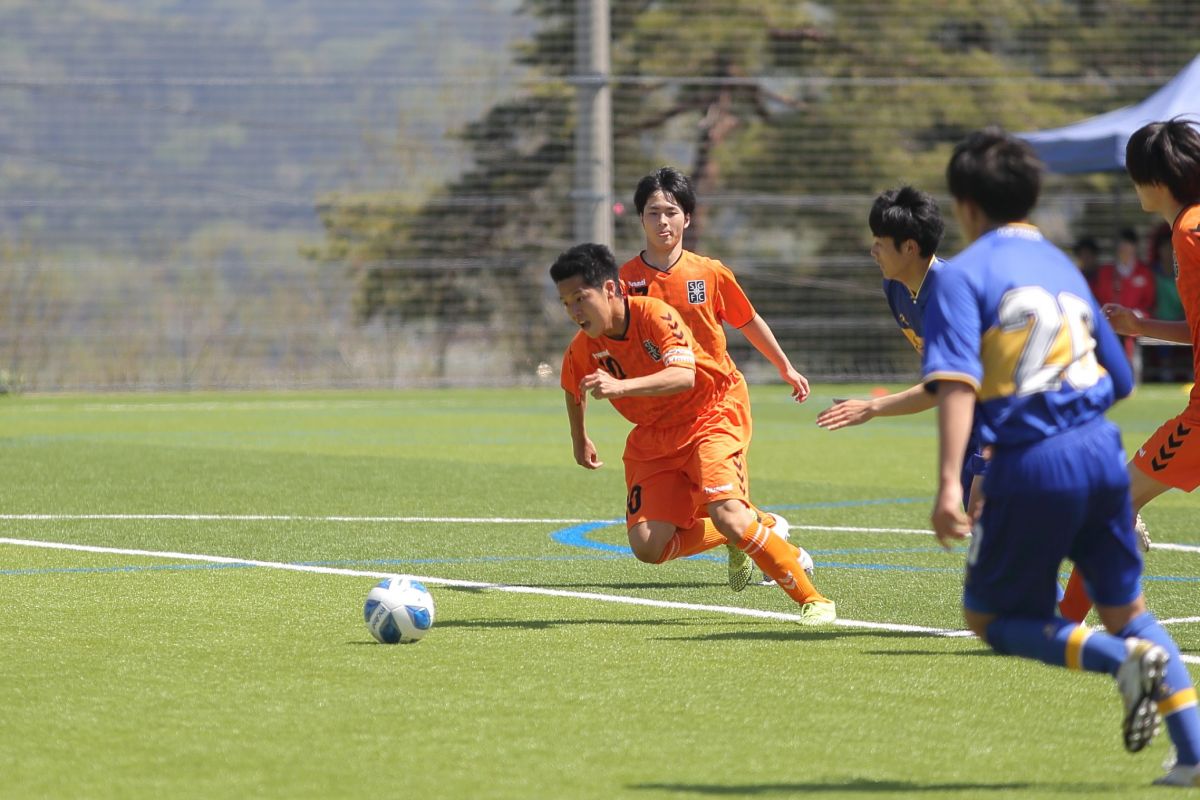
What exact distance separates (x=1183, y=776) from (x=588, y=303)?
320 cm

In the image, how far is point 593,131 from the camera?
2561 centimetres

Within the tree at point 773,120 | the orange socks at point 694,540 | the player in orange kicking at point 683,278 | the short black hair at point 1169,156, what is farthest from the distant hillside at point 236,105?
the short black hair at point 1169,156

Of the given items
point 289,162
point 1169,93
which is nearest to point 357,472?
point 1169,93

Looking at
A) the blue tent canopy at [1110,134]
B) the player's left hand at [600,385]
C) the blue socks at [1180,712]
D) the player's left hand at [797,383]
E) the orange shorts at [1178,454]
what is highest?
the blue tent canopy at [1110,134]

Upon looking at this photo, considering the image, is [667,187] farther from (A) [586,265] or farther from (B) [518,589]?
(B) [518,589]

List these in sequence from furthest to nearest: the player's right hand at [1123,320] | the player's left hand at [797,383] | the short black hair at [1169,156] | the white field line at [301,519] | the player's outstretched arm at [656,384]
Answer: the white field line at [301,519] → the player's left hand at [797,383] → the player's outstretched arm at [656,384] → the short black hair at [1169,156] → the player's right hand at [1123,320]

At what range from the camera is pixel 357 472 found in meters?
13.1

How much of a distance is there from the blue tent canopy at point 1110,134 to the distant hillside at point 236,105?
9.08 metres

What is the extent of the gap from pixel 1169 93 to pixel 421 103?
12.7 meters

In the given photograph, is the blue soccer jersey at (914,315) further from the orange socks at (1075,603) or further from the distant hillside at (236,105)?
the distant hillside at (236,105)

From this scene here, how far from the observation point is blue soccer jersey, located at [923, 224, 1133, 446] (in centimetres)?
427

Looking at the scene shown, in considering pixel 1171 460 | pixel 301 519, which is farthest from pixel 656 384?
pixel 301 519

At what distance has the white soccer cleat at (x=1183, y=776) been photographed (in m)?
4.20

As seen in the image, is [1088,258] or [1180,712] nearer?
[1180,712]
